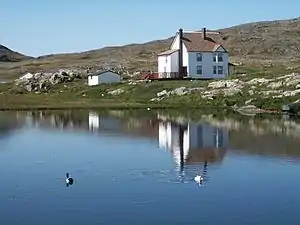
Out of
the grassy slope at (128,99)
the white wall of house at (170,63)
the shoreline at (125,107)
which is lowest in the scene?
the shoreline at (125,107)

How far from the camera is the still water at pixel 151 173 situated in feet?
94.4

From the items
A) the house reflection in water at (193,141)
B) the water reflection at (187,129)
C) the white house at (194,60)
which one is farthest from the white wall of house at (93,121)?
the white house at (194,60)

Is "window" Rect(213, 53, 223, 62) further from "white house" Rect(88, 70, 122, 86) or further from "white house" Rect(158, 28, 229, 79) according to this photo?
"white house" Rect(88, 70, 122, 86)

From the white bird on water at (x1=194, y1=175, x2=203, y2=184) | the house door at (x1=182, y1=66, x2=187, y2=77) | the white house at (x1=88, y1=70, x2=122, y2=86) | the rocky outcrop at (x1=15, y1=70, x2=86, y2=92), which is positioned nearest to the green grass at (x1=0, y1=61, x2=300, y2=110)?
the white house at (x1=88, y1=70, x2=122, y2=86)

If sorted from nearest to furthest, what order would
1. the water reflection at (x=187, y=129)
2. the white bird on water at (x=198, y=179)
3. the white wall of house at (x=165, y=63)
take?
the white bird on water at (x=198, y=179) → the water reflection at (x=187, y=129) → the white wall of house at (x=165, y=63)

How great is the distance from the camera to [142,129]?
6391 centimetres

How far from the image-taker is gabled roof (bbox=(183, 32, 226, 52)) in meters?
116

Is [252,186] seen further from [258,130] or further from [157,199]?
[258,130]

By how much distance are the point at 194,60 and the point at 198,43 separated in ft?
14.0

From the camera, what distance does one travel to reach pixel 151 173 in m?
38.2

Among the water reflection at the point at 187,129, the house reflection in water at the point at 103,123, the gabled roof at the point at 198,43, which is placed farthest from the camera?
the gabled roof at the point at 198,43

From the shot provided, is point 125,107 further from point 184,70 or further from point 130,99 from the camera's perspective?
point 184,70

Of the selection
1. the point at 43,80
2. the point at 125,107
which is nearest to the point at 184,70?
the point at 43,80

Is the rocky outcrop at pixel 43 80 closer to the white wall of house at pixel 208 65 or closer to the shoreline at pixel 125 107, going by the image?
the white wall of house at pixel 208 65
